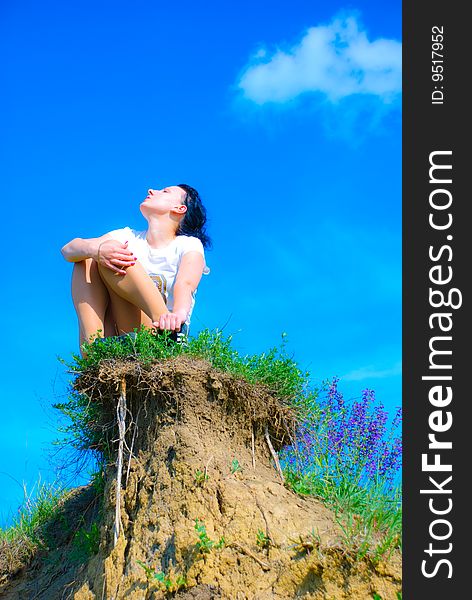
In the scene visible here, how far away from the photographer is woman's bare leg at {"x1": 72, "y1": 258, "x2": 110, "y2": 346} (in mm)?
6281

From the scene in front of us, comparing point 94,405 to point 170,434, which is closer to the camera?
point 170,434

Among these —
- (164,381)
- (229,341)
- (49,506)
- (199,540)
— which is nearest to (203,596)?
(199,540)

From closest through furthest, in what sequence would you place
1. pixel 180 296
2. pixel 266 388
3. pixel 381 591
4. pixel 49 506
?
pixel 381 591 → pixel 266 388 → pixel 180 296 → pixel 49 506

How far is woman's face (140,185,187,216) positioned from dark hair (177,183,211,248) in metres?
0.06

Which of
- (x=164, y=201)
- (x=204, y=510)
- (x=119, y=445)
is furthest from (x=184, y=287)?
(x=204, y=510)

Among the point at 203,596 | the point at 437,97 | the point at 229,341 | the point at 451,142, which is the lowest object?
the point at 203,596

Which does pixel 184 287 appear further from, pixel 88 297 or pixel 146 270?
pixel 88 297

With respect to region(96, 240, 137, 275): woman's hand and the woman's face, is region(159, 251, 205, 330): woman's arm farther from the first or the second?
the woman's face

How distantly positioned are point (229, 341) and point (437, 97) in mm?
2487

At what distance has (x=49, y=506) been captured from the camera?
7.60m

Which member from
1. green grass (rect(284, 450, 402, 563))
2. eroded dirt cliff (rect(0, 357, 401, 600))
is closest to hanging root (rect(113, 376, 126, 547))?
eroded dirt cliff (rect(0, 357, 401, 600))

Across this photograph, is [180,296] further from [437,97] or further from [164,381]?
[437,97]

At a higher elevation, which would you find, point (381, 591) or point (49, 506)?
point (49, 506)

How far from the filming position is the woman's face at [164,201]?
7047mm
